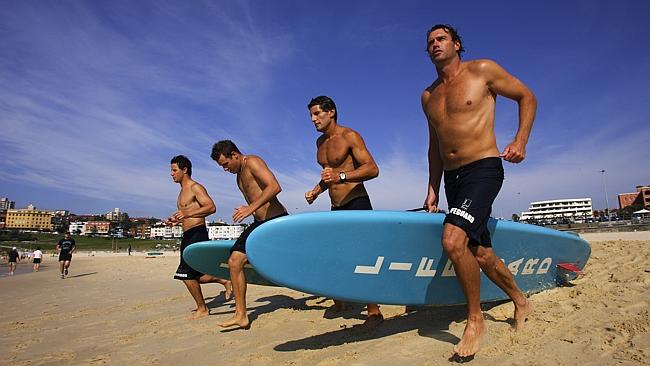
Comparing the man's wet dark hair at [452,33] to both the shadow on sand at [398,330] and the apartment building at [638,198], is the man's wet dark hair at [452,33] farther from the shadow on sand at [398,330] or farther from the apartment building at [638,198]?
the apartment building at [638,198]

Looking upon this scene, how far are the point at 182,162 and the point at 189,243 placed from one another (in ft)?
3.52

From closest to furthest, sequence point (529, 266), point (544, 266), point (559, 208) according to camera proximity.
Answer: point (529, 266)
point (544, 266)
point (559, 208)

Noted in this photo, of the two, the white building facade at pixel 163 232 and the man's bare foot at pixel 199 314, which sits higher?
the white building facade at pixel 163 232

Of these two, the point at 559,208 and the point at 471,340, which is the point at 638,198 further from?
the point at 471,340

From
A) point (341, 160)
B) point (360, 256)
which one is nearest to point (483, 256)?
point (360, 256)

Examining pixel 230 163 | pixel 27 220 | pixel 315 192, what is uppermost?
pixel 27 220

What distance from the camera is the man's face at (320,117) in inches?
148

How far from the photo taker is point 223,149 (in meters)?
4.11

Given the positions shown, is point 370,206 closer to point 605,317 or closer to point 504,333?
point 504,333

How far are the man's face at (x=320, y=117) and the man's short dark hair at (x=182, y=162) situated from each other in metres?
2.17

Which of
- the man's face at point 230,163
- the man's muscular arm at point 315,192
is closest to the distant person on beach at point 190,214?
the man's face at point 230,163

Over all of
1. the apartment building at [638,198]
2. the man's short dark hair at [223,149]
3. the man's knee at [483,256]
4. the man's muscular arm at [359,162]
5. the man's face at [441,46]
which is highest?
the apartment building at [638,198]

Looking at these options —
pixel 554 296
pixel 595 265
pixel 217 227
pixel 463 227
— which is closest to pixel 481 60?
pixel 463 227

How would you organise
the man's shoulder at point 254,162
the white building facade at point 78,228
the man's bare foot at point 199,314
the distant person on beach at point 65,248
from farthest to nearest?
the white building facade at point 78,228 < the distant person on beach at point 65,248 < the man's bare foot at point 199,314 < the man's shoulder at point 254,162
